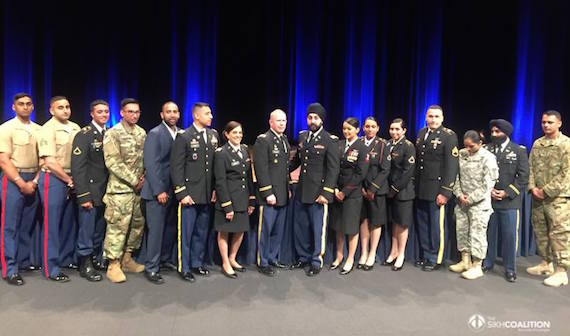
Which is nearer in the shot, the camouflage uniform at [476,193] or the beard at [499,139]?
the camouflage uniform at [476,193]

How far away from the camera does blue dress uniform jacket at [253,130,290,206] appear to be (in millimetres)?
3670

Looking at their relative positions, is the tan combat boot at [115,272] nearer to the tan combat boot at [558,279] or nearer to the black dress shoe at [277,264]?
the black dress shoe at [277,264]

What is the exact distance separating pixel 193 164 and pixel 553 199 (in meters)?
3.48

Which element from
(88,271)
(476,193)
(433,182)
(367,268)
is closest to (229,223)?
(88,271)

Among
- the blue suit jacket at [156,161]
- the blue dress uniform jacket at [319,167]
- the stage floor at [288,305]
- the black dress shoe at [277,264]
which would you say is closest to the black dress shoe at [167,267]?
the stage floor at [288,305]

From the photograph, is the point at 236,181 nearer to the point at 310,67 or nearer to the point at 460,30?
the point at 310,67

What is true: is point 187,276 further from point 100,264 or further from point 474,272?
point 474,272

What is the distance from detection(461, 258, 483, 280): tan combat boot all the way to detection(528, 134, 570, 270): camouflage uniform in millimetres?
714

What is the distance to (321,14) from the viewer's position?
705cm

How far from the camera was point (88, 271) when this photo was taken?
3.58 meters

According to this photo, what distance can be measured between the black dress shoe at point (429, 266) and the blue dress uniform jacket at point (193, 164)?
2.28m

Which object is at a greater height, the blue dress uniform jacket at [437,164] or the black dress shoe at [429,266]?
the blue dress uniform jacket at [437,164]

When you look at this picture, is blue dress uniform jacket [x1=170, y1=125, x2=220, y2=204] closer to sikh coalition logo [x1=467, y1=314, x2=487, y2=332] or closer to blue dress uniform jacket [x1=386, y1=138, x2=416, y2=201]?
blue dress uniform jacket [x1=386, y1=138, x2=416, y2=201]

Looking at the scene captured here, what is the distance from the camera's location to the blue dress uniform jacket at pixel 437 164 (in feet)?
12.6
